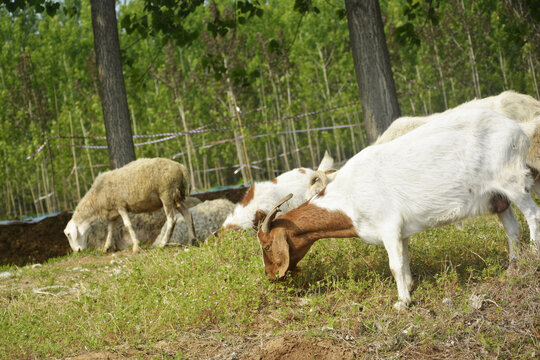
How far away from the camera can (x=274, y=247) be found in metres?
5.32

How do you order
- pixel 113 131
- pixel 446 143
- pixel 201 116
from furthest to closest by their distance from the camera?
1. pixel 201 116
2. pixel 113 131
3. pixel 446 143

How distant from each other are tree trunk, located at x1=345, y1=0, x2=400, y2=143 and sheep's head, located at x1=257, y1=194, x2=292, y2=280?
12.3 feet

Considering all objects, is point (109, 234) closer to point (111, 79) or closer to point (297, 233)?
point (111, 79)

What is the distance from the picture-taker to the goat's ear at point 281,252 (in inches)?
206

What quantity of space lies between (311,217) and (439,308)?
4.72ft

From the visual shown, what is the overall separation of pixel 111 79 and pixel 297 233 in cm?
760

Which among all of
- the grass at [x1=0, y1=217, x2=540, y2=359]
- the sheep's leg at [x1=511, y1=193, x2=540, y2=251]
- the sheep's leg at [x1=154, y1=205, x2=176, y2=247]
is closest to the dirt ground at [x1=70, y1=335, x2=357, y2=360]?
the grass at [x1=0, y1=217, x2=540, y2=359]

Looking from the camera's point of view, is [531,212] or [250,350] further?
[531,212]

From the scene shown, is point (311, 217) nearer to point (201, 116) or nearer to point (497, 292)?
point (497, 292)

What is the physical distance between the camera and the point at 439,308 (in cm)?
433

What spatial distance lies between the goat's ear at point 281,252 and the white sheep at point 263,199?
317 centimetres

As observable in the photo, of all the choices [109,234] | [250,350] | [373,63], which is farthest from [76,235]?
[250,350]

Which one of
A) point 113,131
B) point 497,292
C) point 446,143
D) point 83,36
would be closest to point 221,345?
point 497,292

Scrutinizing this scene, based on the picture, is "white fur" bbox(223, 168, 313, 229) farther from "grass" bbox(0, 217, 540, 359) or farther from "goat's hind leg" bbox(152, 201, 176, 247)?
"goat's hind leg" bbox(152, 201, 176, 247)
